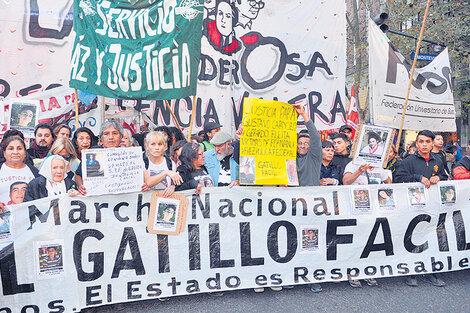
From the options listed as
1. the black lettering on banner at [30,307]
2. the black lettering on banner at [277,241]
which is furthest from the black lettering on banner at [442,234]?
the black lettering on banner at [30,307]

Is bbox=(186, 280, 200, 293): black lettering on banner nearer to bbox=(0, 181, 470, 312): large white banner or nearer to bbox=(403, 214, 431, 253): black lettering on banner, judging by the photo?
bbox=(0, 181, 470, 312): large white banner

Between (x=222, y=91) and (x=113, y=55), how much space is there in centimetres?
218

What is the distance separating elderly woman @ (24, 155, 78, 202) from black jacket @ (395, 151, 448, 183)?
335 cm

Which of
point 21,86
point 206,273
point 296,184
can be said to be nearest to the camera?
point 206,273

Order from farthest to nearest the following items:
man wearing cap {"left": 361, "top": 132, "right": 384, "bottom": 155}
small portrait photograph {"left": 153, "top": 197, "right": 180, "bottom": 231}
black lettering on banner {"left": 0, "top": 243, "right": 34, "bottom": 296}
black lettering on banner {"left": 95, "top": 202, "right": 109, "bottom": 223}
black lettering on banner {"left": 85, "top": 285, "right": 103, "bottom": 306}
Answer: man wearing cap {"left": 361, "top": 132, "right": 384, "bottom": 155} < small portrait photograph {"left": 153, "top": 197, "right": 180, "bottom": 231} < black lettering on banner {"left": 95, "top": 202, "right": 109, "bottom": 223} < black lettering on banner {"left": 85, "top": 285, "right": 103, "bottom": 306} < black lettering on banner {"left": 0, "top": 243, "right": 34, "bottom": 296}

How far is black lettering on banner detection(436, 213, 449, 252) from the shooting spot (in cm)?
422

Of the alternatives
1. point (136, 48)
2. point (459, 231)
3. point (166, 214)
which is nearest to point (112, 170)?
point (166, 214)

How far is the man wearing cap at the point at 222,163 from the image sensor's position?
4.11 meters

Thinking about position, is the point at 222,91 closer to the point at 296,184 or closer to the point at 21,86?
the point at 296,184

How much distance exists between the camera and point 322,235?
3.98m

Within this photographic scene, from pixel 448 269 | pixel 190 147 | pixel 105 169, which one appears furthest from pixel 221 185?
Answer: pixel 448 269

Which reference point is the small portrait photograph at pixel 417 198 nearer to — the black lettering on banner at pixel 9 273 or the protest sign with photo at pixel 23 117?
the black lettering on banner at pixel 9 273

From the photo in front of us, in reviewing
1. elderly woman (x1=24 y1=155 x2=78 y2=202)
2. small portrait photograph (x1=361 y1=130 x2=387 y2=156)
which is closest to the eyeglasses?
small portrait photograph (x1=361 y1=130 x2=387 y2=156)

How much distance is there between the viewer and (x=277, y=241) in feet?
12.7
